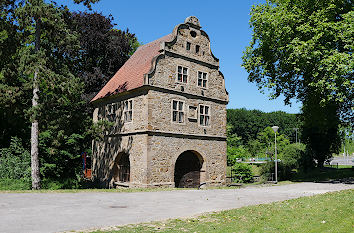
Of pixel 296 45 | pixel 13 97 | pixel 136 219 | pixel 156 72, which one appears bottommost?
pixel 136 219

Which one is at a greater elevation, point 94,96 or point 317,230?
point 94,96

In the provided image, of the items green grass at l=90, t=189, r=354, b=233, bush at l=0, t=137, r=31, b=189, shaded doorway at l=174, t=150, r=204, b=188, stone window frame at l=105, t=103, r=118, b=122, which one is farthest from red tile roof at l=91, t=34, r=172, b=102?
green grass at l=90, t=189, r=354, b=233

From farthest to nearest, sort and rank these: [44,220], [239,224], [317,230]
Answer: [44,220], [239,224], [317,230]

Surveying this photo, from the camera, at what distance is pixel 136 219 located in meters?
9.73

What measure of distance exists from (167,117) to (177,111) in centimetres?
115

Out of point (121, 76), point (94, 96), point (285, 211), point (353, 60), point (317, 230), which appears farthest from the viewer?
point (94, 96)

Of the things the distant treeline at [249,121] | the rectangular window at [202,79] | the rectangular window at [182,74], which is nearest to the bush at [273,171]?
the rectangular window at [202,79]

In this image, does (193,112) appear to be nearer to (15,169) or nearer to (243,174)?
(243,174)

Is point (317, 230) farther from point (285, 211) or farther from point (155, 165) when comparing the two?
point (155, 165)

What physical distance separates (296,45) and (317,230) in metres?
17.0

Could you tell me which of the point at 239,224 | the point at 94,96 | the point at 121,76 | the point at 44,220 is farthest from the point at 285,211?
the point at 94,96

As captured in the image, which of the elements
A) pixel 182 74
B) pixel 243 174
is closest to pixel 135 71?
pixel 182 74

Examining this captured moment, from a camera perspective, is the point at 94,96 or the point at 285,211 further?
the point at 94,96

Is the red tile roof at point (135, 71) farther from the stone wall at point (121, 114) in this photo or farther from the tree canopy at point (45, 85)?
the tree canopy at point (45, 85)
